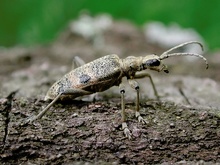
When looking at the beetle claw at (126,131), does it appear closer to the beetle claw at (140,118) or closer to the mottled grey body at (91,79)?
the beetle claw at (140,118)

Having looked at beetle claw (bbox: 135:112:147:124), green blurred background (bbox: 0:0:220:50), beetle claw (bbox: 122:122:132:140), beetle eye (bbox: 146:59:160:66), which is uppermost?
green blurred background (bbox: 0:0:220:50)

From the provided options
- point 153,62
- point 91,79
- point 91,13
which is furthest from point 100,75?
point 91,13

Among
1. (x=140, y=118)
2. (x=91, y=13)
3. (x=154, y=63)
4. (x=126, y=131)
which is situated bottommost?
(x=126, y=131)

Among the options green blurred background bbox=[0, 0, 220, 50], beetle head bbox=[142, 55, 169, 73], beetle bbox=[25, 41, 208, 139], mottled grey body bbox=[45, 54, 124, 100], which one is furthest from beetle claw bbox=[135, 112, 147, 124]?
green blurred background bbox=[0, 0, 220, 50]

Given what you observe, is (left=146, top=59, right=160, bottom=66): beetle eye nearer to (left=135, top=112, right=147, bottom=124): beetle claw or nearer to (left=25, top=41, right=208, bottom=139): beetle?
(left=25, top=41, right=208, bottom=139): beetle

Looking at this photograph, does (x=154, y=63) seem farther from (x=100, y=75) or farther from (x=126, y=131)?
(x=126, y=131)

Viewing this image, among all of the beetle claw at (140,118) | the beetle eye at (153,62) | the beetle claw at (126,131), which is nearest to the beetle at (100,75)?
the beetle eye at (153,62)

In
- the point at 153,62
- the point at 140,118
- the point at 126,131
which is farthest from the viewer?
the point at 153,62
